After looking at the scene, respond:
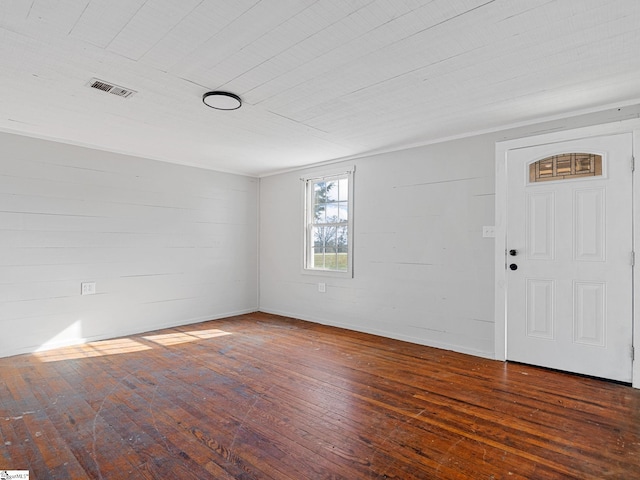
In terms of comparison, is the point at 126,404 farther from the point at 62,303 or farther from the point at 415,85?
the point at 415,85

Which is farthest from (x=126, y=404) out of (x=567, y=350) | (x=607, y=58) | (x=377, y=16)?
(x=607, y=58)

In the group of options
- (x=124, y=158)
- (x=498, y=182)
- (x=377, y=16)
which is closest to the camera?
(x=377, y=16)

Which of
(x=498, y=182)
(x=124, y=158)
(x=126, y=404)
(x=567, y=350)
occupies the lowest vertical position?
(x=126, y=404)

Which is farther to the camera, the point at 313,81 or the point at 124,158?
the point at 124,158

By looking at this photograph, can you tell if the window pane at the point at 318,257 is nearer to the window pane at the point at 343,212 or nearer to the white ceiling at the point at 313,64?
the window pane at the point at 343,212

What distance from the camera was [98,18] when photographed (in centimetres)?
185

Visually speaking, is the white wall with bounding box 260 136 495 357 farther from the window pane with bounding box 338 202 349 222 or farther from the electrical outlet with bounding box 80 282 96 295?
the electrical outlet with bounding box 80 282 96 295

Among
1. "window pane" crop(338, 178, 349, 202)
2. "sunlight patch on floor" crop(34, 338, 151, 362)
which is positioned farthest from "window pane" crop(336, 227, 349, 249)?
"sunlight patch on floor" crop(34, 338, 151, 362)

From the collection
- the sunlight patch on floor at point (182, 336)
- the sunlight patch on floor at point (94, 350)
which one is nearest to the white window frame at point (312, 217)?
the sunlight patch on floor at point (182, 336)

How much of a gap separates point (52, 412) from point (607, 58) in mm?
4319

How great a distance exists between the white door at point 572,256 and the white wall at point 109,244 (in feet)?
13.2

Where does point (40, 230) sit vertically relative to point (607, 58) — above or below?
below

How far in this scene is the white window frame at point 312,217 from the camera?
4816mm

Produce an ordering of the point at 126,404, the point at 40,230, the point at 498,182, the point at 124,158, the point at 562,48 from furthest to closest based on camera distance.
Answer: the point at 124,158, the point at 40,230, the point at 498,182, the point at 126,404, the point at 562,48
